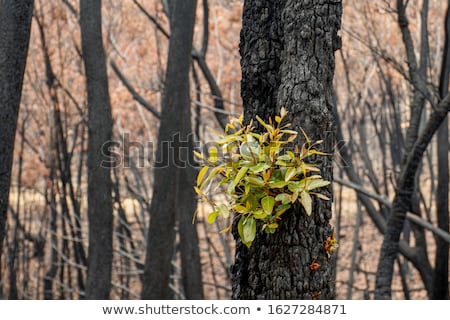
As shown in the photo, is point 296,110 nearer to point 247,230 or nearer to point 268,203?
point 268,203

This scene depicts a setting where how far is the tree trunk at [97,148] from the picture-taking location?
238 inches

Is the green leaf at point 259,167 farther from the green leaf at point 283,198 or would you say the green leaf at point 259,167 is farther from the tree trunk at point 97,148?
the tree trunk at point 97,148

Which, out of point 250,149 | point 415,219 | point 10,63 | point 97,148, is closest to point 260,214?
point 250,149

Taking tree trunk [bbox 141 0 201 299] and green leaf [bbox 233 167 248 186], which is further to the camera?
tree trunk [bbox 141 0 201 299]

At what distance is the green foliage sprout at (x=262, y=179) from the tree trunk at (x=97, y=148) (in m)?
3.32

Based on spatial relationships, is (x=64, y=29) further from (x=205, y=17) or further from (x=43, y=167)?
(x=205, y=17)

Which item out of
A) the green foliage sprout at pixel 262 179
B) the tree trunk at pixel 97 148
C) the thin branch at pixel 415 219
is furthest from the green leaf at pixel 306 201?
the tree trunk at pixel 97 148

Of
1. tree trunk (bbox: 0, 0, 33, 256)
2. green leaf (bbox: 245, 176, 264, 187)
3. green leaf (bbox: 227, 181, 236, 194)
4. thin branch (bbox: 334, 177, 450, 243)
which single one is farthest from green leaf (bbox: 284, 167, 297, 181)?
thin branch (bbox: 334, 177, 450, 243)

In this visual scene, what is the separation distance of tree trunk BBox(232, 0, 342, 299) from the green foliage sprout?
122 millimetres

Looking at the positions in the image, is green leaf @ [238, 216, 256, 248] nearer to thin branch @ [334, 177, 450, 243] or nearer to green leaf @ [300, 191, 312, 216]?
green leaf @ [300, 191, 312, 216]

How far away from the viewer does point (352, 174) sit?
25.8 feet

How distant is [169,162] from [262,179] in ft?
11.7

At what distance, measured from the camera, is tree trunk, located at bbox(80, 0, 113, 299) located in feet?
19.9
